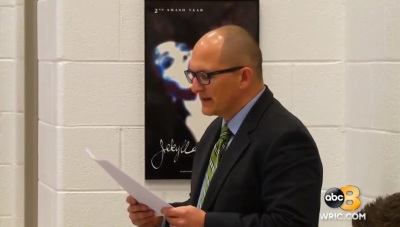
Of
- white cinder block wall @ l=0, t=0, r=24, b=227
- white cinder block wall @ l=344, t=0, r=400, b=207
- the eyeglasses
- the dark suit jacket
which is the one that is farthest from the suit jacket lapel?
white cinder block wall @ l=0, t=0, r=24, b=227

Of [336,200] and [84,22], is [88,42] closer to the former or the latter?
[84,22]

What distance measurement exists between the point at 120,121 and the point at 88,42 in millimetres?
333

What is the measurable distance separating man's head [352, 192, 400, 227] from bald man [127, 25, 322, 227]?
168 millimetres

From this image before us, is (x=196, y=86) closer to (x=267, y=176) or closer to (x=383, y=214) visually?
(x=267, y=176)

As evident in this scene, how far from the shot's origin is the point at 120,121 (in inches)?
116

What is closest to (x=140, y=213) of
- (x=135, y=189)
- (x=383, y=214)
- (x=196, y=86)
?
(x=135, y=189)

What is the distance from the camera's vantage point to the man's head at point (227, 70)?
2047 millimetres

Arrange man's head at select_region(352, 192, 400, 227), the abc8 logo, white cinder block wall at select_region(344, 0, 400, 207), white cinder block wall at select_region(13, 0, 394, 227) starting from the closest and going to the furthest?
man's head at select_region(352, 192, 400, 227)
white cinder block wall at select_region(344, 0, 400, 207)
the abc8 logo
white cinder block wall at select_region(13, 0, 394, 227)

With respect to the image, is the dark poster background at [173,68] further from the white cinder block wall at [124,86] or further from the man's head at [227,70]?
the man's head at [227,70]

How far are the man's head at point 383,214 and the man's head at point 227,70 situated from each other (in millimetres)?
466

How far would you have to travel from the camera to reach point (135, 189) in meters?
2.00

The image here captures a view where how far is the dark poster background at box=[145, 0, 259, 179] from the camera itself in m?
2.94
